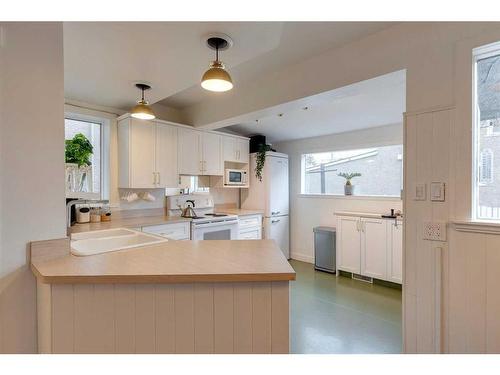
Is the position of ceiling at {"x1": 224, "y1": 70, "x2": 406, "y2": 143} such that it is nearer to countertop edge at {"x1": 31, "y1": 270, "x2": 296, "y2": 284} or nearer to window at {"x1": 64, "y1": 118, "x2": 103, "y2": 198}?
countertop edge at {"x1": 31, "y1": 270, "x2": 296, "y2": 284}

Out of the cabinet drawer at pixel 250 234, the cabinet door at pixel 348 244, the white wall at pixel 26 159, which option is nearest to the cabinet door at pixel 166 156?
the cabinet drawer at pixel 250 234

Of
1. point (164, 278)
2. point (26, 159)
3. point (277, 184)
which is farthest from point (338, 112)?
point (26, 159)

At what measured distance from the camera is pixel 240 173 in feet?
14.6

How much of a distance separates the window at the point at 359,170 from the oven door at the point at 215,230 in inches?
67.5

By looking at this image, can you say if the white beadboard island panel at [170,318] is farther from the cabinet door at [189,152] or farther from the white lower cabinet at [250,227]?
the white lower cabinet at [250,227]

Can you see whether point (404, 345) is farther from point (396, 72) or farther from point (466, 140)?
point (396, 72)

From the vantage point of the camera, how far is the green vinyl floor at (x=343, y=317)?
2.22m

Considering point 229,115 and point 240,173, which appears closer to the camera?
point 229,115

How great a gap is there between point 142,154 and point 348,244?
314 cm

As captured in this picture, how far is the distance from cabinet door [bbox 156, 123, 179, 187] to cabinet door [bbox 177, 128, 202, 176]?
0.25 feet

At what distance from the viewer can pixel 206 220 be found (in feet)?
11.5

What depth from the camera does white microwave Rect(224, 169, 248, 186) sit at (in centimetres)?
424

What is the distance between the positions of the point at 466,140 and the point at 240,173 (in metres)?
3.25

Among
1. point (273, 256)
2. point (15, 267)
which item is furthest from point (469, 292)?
point (15, 267)
